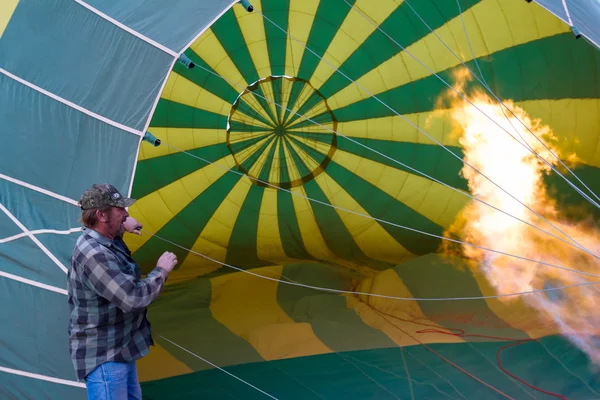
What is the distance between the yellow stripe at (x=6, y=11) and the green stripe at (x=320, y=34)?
165 cm

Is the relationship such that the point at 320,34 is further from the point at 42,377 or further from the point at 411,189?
the point at 42,377

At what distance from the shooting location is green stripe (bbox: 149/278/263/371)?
3.46 metres

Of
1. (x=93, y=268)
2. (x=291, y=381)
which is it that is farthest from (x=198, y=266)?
(x=93, y=268)

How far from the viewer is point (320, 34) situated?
386 cm

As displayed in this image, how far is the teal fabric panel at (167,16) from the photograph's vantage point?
245cm

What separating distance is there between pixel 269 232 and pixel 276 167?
0.40m

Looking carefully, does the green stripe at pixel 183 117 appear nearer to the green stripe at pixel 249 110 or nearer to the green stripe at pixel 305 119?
the green stripe at pixel 249 110

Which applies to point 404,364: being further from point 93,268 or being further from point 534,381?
point 93,268

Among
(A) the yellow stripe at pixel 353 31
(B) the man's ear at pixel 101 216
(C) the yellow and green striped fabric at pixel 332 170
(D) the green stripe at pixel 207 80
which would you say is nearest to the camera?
(B) the man's ear at pixel 101 216

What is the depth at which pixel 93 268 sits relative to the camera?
1.79 meters

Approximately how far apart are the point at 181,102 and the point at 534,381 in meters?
2.17

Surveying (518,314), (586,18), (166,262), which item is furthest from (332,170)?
(166,262)

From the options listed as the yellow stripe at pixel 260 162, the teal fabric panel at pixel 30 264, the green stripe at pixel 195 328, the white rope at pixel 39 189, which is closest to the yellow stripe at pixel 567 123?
the yellow stripe at pixel 260 162

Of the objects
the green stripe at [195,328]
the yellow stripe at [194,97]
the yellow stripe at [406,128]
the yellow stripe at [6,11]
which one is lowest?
the green stripe at [195,328]
